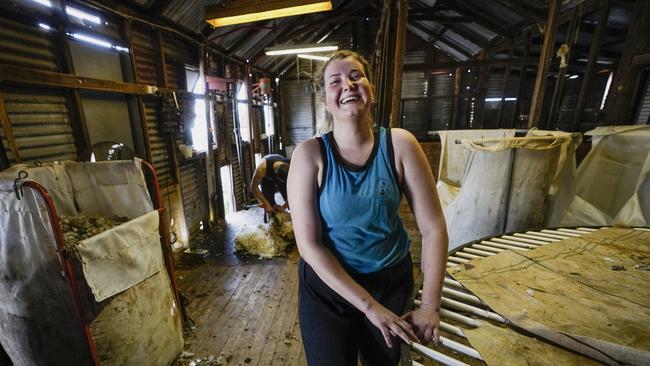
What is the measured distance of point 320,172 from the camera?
129cm

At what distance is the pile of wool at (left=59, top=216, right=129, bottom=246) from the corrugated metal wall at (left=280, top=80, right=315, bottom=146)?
29.7ft

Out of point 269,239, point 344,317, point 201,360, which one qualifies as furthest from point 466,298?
point 269,239

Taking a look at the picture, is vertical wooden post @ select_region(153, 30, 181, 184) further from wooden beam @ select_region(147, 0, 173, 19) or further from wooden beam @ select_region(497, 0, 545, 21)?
wooden beam @ select_region(497, 0, 545, 21)

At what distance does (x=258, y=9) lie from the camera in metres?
3.40

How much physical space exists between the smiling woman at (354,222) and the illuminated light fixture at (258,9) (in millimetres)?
2528

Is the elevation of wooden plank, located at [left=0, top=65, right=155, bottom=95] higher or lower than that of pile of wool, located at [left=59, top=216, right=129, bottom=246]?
higher

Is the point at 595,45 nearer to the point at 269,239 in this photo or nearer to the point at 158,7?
the point at 269,239

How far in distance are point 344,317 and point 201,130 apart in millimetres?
5893

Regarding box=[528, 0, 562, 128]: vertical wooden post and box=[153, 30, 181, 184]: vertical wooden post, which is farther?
box=[153, 30, 181, 184]: vertical wooden post

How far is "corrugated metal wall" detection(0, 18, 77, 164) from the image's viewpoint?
2.59m

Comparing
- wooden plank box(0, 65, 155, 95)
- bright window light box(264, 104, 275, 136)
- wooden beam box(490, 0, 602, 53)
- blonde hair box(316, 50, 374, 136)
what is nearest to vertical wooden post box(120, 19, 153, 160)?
wooden plank box(0, 65, 155, 95)

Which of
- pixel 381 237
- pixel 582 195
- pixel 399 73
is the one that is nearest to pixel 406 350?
pixel 381 237

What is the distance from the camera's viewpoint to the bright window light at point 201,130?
6.01 metres

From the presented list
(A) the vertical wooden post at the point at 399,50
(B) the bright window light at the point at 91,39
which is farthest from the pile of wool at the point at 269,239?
(B) the bright window light at the point at 91,39
